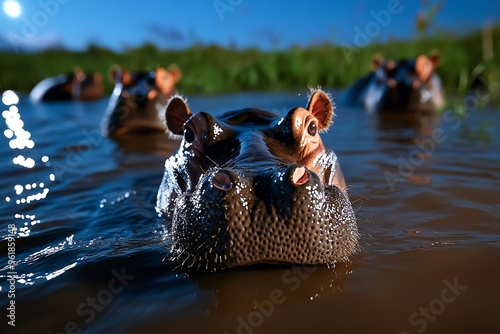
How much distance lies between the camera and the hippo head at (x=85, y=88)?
1398cm

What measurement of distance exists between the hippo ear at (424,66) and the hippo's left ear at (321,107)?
581cm

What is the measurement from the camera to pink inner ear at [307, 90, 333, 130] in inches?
133

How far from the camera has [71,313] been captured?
7.40 feet

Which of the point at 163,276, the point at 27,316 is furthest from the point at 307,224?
the point at 27,316

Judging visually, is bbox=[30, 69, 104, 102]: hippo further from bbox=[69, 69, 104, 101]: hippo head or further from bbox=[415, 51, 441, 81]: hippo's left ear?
bbox=[415, 51, 441, 81]: hippo's left ear

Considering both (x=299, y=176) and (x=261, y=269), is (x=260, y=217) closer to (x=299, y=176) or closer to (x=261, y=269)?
(x=299, y=176)

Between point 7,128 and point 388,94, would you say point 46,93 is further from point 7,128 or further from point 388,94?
point 388,94

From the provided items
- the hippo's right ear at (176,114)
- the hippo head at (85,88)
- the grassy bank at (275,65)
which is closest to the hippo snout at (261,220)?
the hippo's right ear at (176,114)

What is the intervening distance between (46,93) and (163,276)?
12533 millimetres

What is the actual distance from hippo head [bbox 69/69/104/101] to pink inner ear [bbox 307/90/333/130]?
11450 millimetres

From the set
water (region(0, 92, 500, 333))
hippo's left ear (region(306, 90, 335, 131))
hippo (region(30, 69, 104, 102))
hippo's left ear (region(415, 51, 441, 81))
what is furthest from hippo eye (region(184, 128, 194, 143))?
hippo (region(30, 69, 104, 102))

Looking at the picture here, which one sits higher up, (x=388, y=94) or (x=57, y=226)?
(x=388, y=94)

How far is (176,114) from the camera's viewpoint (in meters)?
3.62

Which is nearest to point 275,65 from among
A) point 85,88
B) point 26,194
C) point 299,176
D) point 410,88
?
point 85,88
